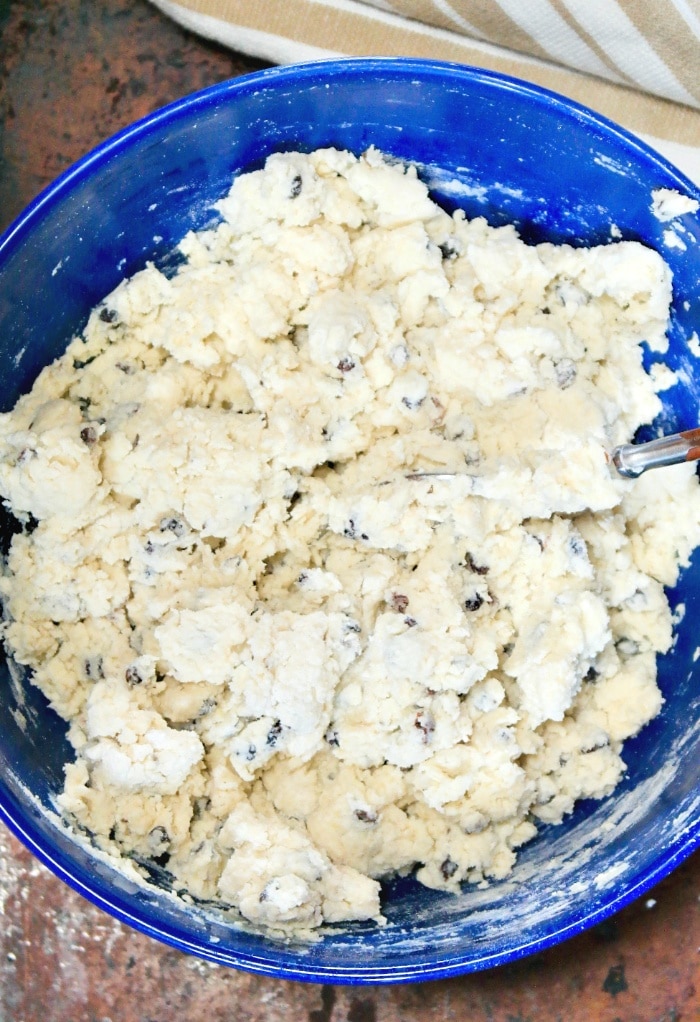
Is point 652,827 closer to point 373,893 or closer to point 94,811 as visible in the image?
point 373,893

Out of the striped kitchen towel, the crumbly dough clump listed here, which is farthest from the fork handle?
the striped kitchen towel

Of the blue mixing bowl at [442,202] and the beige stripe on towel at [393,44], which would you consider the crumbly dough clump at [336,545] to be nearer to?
the blue mixing bowl at [442,202]

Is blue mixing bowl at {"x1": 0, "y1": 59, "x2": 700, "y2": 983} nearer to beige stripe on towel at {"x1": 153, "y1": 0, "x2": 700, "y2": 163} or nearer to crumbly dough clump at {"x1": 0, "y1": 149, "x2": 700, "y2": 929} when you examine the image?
crumbly dough clump at {"x1": 0, "y1": 149, "x2": 700, "y2": 929}

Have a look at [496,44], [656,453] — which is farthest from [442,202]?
[656,453]

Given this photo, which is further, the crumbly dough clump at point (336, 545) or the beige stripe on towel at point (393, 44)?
the beige stripe on towel at point (393, 44)

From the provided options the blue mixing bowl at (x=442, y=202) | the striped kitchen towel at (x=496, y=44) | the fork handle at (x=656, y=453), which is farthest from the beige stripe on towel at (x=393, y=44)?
the fork handle at (x=656, y=453)

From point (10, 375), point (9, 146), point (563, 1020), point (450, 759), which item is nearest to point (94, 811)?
point (450, 759)

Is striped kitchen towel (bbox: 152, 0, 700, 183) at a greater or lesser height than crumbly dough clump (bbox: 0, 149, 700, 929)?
greater
